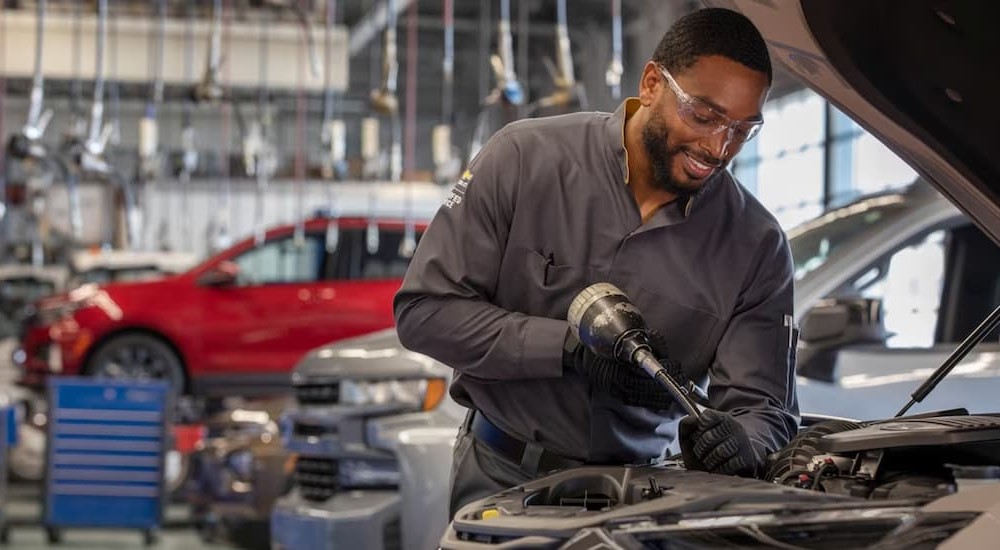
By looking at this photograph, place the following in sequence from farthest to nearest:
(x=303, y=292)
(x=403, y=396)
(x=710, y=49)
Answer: (x=303, y=292)
(x=403, y=396)
(x=710, y=49)

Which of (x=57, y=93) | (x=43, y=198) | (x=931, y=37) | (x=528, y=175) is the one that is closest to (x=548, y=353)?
(x=528, y=175)

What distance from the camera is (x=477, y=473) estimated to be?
2.82m

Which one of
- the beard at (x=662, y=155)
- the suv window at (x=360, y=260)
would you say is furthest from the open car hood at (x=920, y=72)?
the suv window at (x=360, y=260)

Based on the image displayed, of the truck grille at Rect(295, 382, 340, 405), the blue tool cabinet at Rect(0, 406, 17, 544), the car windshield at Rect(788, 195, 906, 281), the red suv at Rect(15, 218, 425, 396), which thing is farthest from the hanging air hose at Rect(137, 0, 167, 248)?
the car windshield at Rect(788, 195, 906, 281)

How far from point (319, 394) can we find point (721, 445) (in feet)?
10.8

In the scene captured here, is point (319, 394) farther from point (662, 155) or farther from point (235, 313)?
point (235, 313)

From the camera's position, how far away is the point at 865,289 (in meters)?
4.82

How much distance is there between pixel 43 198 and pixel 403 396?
10.0 m

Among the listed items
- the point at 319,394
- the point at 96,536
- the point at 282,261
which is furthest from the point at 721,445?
the point at 282,261

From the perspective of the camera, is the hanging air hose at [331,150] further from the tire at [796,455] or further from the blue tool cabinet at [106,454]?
the tire at [796,455]

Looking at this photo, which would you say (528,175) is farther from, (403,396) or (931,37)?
(403,396)

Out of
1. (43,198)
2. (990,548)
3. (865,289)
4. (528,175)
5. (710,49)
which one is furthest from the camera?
(43,198)

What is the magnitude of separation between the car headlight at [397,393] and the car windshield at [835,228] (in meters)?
1.24

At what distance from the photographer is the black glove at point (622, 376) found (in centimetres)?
246
